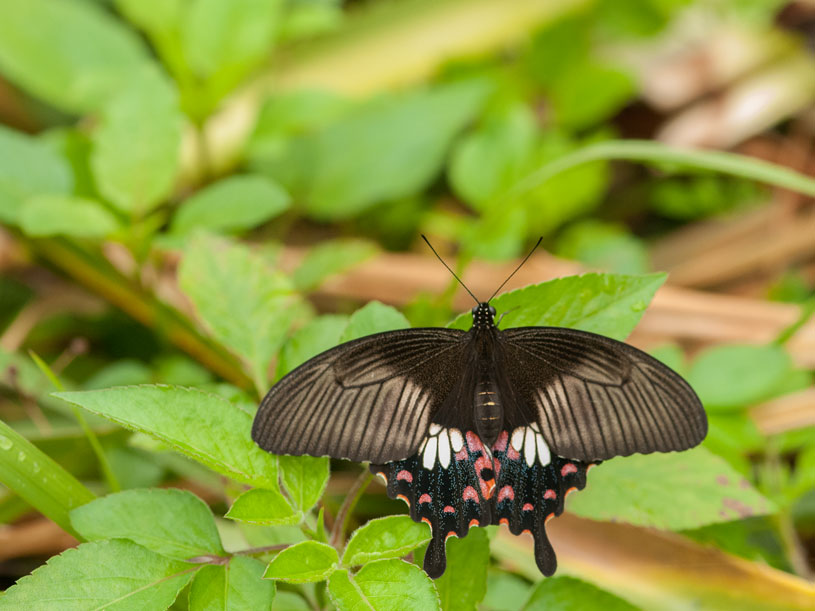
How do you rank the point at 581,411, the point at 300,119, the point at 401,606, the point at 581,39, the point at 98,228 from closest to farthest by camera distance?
the point at 401,606, the point at 581,411, the point at 98,228, the point at 300,119, the point at 581,39

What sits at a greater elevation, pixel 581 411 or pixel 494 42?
pixel 494 42

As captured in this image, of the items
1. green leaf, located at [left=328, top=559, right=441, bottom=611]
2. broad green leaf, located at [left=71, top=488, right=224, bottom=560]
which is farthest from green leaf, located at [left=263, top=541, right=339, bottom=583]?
broad green leaf, located at [left=71, top=488, right=224, bottom=560]

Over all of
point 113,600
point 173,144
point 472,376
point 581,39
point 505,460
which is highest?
point 581,39

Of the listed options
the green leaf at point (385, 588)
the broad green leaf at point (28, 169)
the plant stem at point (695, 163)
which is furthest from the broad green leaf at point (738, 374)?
the broad green leaf at point (28, 169)

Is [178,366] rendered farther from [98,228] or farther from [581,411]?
[581,411]

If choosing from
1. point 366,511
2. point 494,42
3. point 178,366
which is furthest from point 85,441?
point 494,42

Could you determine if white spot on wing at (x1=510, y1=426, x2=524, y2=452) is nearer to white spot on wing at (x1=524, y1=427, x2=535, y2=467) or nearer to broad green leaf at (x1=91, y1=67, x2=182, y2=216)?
white spot on wing at (x1=524, y1=427, x2=535, y2=467)

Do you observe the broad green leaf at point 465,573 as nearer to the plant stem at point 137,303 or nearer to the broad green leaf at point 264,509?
the broad green leaf at point 264,509
